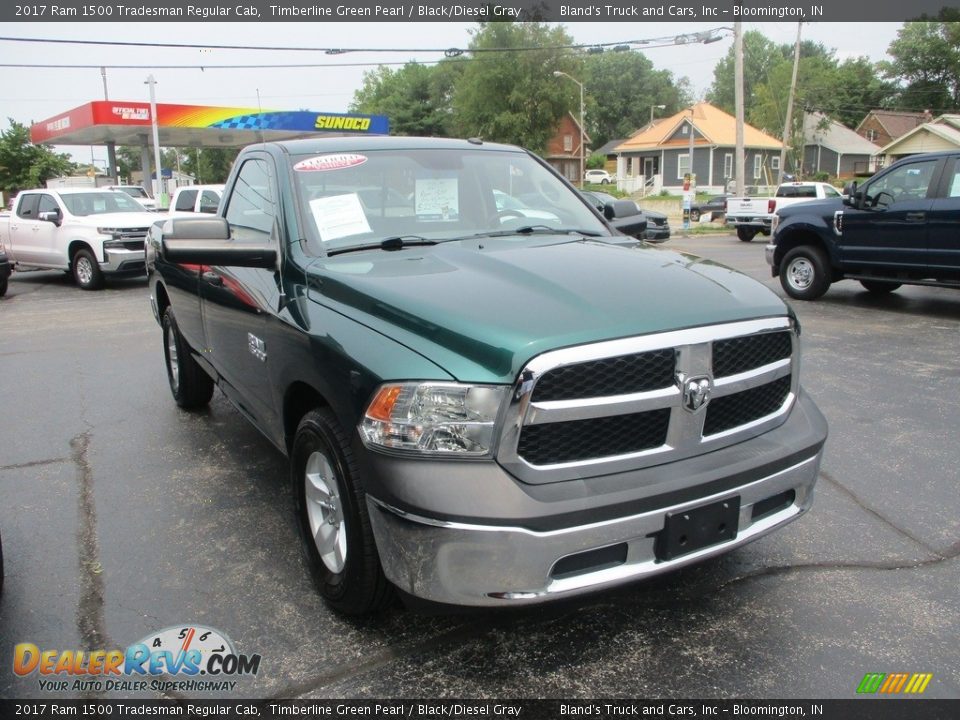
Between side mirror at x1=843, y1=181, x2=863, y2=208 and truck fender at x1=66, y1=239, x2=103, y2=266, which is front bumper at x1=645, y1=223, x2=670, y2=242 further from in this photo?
truck fender at x1=66, y1=239, x2=103, y2=266

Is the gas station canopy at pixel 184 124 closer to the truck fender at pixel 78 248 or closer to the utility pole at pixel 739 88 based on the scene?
the utility pole at pixel 739 88

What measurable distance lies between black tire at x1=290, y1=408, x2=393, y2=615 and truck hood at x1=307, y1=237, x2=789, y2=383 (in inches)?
18.1

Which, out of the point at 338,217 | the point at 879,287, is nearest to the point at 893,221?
the point at 879,287

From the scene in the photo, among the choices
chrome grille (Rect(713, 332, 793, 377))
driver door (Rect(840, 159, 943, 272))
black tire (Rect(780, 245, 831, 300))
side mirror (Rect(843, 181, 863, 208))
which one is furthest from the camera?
black tire (Rect(780, 245, 831, 300))

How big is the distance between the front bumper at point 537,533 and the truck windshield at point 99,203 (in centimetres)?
1406

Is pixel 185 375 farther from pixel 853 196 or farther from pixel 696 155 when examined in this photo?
pixel 696 155

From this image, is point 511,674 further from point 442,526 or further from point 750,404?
point 750,404

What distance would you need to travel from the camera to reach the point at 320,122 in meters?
35.2

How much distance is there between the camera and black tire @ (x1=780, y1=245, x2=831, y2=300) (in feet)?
Result: 34.5

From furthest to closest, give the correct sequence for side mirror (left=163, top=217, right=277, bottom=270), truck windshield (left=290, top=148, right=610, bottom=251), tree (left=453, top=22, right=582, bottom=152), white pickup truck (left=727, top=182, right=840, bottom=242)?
tree (left=453, top=22, right=582, bottom=152), white pickup truck (left=727, top=182, right=840, bottom=242), truck windshield (left=290, top=148, right=610, bottom=251), side mirror (left=163, top=217, right=277, bottom=270)

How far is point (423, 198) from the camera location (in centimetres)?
383

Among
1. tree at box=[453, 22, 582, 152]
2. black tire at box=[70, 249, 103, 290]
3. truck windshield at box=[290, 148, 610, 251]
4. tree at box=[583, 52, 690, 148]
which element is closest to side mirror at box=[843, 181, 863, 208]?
truck windshield at box=[290, 148, 610, 251]

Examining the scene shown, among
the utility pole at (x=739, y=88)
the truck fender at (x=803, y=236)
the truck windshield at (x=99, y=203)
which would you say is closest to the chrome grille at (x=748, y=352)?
the truck fender at (x=803, y=236)

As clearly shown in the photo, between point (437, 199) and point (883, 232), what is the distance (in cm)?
780
